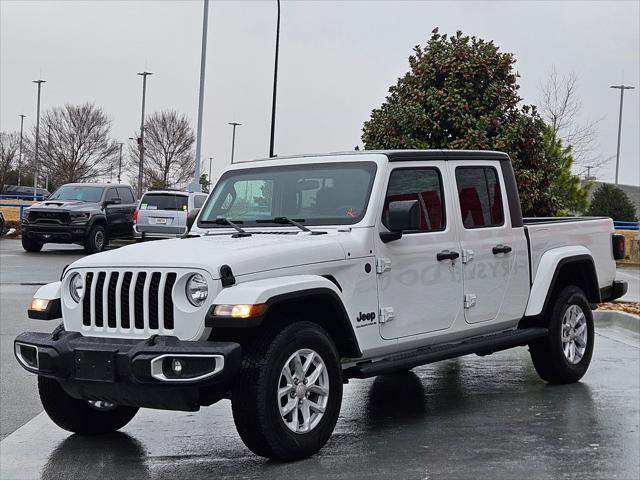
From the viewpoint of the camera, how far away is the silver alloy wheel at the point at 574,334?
867cm

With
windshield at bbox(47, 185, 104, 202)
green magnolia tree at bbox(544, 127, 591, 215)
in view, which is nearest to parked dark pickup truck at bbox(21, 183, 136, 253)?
windshield at bbox(47, 185, 104, 202)

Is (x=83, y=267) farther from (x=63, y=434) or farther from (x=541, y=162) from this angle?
(x=541, y=162)

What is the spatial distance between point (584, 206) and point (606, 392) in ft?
119

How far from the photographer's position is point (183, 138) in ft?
261

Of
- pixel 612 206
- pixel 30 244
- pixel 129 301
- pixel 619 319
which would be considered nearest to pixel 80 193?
pixel 30 244

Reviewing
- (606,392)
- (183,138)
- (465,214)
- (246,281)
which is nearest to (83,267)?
(246,281)

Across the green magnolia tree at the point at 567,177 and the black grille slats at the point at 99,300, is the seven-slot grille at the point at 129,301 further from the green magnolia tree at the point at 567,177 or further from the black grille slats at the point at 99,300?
the green magnolia tree at the point at 567,177

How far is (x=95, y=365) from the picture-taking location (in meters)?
5.78

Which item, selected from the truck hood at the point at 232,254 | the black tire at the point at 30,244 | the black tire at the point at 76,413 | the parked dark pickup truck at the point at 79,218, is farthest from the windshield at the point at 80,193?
the truck hood at the point at 232,254

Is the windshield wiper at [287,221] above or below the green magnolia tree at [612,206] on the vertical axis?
below

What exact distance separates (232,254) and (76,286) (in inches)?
43.5

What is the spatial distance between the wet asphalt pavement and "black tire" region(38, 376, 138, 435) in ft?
0.34

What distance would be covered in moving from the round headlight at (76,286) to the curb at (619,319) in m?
8.46

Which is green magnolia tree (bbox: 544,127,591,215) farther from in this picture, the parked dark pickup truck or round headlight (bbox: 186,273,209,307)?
round headlight (bbox: 186,273,209,307)
